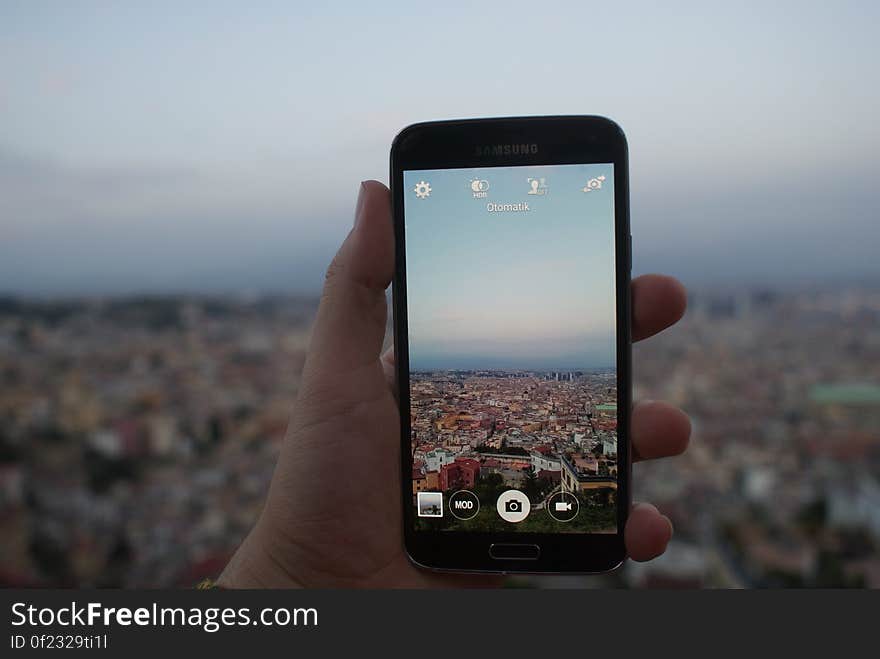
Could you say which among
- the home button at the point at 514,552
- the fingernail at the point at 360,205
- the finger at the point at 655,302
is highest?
the fingernail at the point at 360,205

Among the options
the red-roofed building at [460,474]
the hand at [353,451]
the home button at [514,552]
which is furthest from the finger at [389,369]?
the home button at [514,552]

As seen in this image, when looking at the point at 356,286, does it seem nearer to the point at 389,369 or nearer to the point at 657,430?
the point at 389,369

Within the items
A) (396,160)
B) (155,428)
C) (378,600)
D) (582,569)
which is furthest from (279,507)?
(155,428)

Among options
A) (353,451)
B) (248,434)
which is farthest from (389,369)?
(248,434)

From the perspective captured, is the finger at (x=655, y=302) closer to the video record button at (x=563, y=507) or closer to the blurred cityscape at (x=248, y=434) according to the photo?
the blurred cityscape at (x=248, y=434)

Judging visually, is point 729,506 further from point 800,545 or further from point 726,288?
point 726,288

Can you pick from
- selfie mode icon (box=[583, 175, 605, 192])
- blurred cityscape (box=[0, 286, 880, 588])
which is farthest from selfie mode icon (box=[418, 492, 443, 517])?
selfie mode icon (box=[583, 175, 605, 192])
